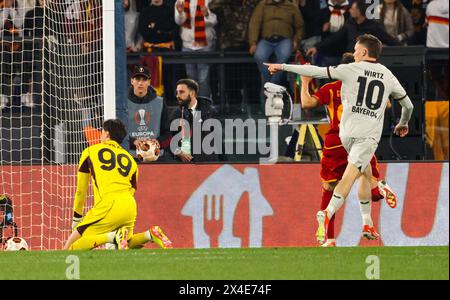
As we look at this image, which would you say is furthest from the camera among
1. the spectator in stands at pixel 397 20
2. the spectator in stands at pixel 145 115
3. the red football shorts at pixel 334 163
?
the spectator in stands at pixel 397 20

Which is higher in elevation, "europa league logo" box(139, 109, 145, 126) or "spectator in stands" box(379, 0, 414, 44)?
"spectator in stands" box(379, 0, 414, 44)

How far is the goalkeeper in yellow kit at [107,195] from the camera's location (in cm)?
1474

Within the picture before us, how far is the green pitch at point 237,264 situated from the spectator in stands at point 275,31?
650cm

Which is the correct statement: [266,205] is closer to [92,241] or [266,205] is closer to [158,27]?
[92,241]

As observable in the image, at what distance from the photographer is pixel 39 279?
11.0m

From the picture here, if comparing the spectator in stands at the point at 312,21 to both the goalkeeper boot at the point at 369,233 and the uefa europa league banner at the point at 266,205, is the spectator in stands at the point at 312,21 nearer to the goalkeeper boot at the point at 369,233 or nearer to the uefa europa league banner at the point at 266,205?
the uefa europa league banner at the point at 266,205

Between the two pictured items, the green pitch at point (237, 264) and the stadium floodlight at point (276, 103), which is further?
the stadium floodlight at point (276, 103)

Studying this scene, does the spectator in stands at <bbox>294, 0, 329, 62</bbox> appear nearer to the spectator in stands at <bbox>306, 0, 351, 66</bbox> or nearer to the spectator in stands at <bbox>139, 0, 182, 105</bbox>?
the spectator in stands at <bbox>306, 0, 351, 66</bbox>

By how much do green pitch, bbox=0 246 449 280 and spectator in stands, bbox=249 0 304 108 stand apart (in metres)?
6.50

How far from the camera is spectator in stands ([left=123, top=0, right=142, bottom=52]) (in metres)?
20.6

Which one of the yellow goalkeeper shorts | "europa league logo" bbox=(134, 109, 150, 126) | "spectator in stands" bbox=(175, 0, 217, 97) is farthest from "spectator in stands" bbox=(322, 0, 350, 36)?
the yellow goalkeeper shorts

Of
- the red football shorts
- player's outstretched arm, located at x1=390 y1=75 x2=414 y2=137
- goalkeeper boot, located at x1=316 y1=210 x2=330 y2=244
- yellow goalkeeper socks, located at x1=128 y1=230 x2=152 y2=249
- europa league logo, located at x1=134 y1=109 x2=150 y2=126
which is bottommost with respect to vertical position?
yellow goalkeeper socks, located at x1=128 y1=230 x2=152 y2=249

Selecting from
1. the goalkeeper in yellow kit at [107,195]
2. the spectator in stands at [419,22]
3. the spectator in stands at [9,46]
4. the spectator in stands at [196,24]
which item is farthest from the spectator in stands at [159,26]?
the goalkeeper in yellow kit at [107,195]
